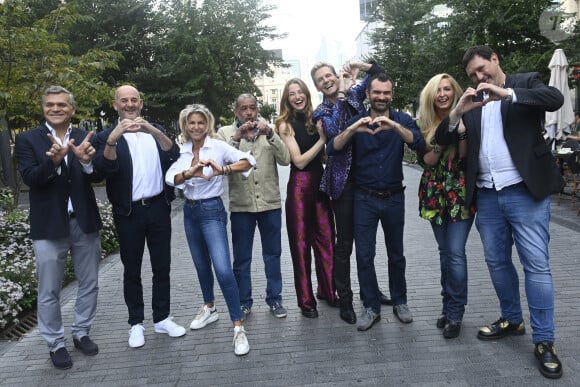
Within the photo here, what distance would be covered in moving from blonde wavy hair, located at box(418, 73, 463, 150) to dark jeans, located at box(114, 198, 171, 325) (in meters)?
2.12

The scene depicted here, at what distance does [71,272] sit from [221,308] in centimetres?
243

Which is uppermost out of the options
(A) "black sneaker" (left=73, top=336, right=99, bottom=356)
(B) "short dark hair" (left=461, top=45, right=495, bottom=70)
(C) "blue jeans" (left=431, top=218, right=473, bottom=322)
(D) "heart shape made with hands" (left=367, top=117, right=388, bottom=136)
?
(B) "short dark hair" (left=461, top=45, right=495, bottom=70)

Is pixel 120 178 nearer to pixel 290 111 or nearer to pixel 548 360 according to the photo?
pixel 290 111

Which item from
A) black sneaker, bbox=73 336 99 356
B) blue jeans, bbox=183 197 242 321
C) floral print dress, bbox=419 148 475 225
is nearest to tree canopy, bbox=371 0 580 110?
floral print dress, bbox=419 148 475 225

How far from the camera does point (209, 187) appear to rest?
4.20m

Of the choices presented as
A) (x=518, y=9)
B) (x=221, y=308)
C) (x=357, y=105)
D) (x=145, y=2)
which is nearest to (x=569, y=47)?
(x=518, y=9)

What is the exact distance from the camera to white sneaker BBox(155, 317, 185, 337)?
436 centimetres

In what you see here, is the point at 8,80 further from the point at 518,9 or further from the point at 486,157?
the point at 518,9

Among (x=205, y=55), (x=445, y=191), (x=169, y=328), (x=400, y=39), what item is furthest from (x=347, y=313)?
(x=400, y=39)

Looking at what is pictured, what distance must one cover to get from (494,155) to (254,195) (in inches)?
76.8

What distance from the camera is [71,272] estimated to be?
6453 millimetres

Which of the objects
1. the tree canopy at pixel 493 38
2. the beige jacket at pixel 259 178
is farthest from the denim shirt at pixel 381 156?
the tree canopy at pixel 493 38

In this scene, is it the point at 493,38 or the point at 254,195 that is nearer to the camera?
the point at 254,195

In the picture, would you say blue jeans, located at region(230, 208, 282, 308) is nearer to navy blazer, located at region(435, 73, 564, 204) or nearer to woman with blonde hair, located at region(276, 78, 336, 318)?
woman with blonde hair, located at region(276, 78, 336, 318)
